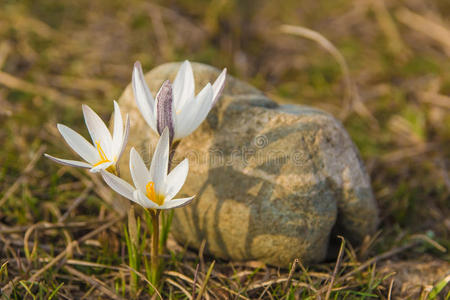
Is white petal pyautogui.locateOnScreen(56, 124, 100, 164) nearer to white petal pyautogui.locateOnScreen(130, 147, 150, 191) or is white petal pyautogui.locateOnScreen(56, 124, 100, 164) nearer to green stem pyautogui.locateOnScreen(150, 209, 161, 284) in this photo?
white petal pyautogui.locateOnScreen(130, 147, 150, 191)

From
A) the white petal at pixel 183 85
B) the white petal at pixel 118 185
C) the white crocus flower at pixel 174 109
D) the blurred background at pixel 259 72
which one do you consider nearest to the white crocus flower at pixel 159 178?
the white petal at pixel 118 185

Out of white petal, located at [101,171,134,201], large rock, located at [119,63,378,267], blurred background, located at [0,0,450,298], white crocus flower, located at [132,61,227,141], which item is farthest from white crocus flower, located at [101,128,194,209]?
blurred background, located at [0,0,450,298]

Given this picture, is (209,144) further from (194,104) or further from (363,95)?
(363,95)

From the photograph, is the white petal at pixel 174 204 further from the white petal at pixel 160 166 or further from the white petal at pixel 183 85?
the white petal at pixel 183 85

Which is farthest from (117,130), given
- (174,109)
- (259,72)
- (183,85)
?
(259,72)

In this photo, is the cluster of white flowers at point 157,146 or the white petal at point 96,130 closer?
the cluster of white flowers at point 157,146

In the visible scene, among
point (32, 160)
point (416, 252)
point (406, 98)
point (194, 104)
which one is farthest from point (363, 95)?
point (32, 160)
